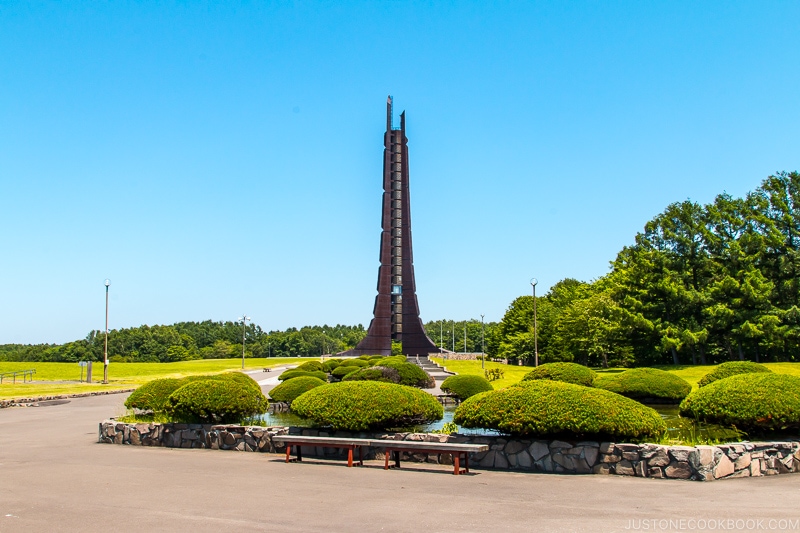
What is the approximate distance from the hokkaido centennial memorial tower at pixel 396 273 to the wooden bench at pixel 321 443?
1979 inches

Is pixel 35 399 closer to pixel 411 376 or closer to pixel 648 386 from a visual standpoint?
pixel 411 376

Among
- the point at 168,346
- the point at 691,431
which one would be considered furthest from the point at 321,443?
the point at 168,346

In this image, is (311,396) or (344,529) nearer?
(344,529)

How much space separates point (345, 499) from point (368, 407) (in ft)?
10.3

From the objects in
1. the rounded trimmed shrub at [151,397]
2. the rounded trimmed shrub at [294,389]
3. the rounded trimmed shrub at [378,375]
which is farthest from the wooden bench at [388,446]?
the rounded trimmed shrub at [378,375]

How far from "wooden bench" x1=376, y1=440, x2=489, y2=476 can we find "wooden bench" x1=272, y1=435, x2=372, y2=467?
1.18 feet

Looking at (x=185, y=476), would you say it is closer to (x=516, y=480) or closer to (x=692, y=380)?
(x=516, y=480)

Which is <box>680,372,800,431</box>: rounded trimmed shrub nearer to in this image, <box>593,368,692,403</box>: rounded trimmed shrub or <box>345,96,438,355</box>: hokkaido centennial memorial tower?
<box>593,368,692,403</box>: rounded trimmed shrub

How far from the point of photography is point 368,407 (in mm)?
10602

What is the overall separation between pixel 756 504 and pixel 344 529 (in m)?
4.45

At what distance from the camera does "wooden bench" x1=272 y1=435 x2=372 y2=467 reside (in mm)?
10094

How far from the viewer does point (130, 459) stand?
1076cm

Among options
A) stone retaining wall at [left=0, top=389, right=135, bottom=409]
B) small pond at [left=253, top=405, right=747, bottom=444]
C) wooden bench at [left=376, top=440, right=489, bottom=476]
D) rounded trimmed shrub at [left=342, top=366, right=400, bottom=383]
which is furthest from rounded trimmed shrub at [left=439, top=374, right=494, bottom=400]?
stone retaining wall at [left=0, top=389, right=135, bottom=409]

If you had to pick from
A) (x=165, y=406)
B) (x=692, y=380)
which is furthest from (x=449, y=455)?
(x=692, y=380)
